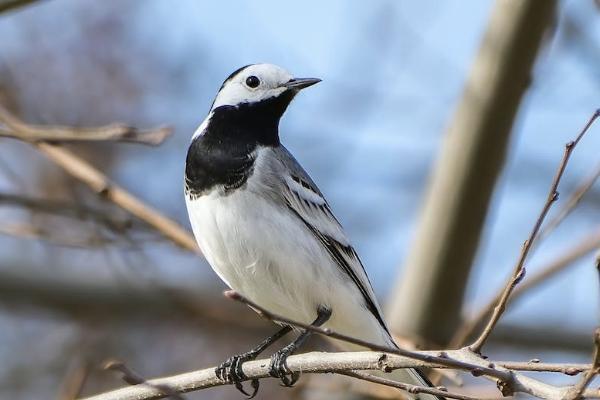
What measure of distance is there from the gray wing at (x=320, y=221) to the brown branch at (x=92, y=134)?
26.4 inches

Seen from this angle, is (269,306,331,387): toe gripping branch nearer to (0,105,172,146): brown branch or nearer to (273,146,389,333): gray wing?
(273,146,389,333): gray wing

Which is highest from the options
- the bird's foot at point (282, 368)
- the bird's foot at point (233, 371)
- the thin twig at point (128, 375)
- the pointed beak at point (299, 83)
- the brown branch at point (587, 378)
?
the pointed beak at point (299, 83)

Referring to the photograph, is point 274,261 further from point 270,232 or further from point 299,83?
point 299,83

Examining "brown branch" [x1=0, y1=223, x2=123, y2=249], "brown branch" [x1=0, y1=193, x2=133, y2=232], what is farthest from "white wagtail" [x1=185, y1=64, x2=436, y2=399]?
"brown branch" [x1=0, y1=223, x2=123, y2=249]

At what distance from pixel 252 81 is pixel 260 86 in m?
0.05

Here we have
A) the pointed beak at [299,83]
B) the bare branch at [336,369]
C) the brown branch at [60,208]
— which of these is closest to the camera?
the bare branch at [336,369]

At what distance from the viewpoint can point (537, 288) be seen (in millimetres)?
4586

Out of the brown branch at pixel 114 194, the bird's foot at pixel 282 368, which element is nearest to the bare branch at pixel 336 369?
the bird's foot at pixel 282 368

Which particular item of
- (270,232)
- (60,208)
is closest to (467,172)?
(270,232)

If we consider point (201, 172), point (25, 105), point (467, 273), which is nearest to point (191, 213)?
point (201, 172)

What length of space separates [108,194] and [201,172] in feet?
1.29

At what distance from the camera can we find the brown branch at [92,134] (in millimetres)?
3344

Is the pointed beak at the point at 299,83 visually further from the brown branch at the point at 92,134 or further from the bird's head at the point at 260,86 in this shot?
the brown branch at the point at 92,134

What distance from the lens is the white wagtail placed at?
381cm
